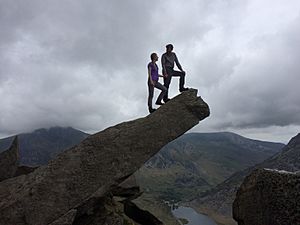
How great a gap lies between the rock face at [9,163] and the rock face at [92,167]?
4144 millimetres

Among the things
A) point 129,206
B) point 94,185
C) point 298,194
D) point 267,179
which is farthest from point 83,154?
point 298,194

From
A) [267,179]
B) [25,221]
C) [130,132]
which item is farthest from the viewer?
[130,132]

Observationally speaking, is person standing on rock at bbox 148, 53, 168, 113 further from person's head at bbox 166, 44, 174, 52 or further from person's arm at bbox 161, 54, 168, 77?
person's head at bbox 166, 44, 174, 52

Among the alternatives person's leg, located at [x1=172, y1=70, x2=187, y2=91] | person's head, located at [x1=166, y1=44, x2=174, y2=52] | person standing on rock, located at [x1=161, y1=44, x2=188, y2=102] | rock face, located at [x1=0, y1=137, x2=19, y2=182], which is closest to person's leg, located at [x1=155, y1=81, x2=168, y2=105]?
person standing on rock, located at [x1=161, y1=44, x2=188, y2=102]

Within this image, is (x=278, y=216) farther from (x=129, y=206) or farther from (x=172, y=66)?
(x=129, y=206)

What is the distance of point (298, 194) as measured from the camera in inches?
441

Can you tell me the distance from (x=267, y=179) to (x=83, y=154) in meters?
12.3

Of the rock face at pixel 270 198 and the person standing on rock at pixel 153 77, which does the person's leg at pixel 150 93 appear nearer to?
the person standing on rock at pixel 153 77

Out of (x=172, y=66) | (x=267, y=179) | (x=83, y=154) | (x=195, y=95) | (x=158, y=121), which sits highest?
(x=172, y=66)

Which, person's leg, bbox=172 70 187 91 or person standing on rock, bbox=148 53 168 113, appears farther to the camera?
person's leg, bbox=172 70 187 91

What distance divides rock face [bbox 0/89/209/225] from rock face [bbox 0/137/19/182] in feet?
13.6

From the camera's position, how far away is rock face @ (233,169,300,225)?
11.3 metres

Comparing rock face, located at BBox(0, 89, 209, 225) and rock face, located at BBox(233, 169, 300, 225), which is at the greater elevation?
rock face, located at BBox(0, 89, 209, 225)

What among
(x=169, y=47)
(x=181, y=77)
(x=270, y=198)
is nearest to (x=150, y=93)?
(x=181, y=77)
